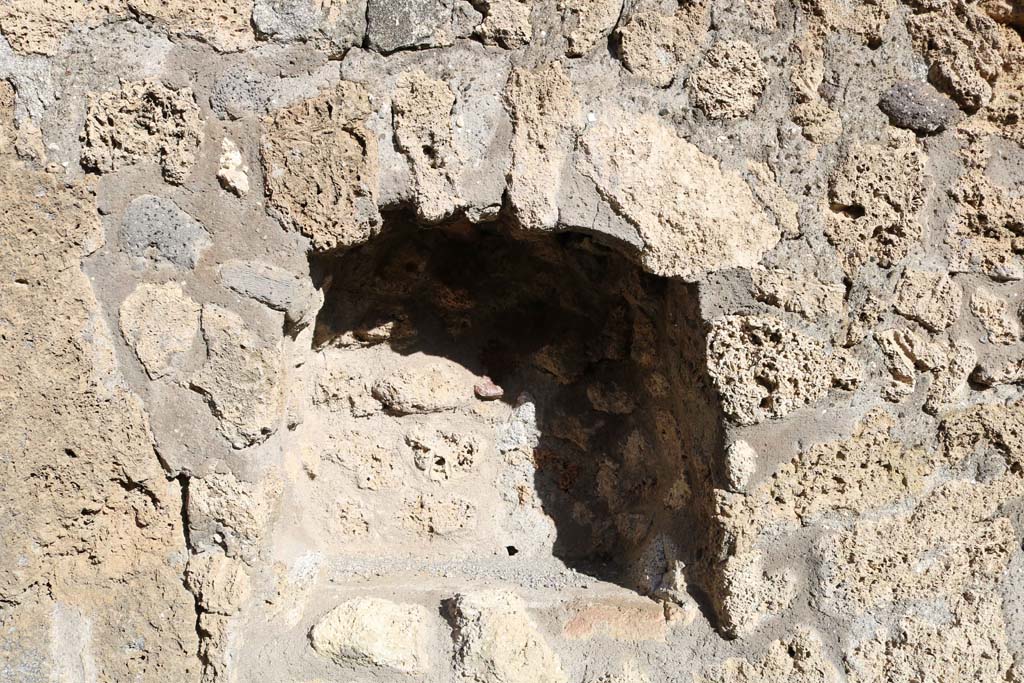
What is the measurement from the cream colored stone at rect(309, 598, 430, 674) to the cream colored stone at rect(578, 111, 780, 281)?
78 centimetres

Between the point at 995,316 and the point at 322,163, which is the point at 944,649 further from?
the point at 322,163

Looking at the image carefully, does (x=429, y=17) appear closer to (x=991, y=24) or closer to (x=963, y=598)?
(x=991, y=24)

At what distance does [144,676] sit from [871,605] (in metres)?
1.29

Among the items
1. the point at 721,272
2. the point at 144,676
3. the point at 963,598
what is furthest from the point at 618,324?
the point at 144,676

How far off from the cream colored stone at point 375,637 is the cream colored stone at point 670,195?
783 millimetres

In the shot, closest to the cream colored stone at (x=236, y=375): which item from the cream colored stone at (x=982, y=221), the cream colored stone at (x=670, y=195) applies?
the cream colored stone at (x=670, y=195)

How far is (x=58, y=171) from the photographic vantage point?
1366 mm

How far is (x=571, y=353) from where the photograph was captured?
182cm

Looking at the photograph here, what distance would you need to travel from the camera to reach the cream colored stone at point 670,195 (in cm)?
142

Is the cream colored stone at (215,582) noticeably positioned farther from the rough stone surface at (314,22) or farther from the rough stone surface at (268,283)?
the rough stone surface at (314,22)

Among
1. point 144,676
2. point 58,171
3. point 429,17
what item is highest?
point 429,17

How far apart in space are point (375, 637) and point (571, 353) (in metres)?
0.69

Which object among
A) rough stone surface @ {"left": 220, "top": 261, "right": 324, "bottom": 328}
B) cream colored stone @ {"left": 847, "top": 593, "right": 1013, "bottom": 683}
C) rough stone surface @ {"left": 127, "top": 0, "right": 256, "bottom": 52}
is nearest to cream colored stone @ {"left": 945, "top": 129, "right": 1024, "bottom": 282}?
cream colored stone @ {"left": 847, "top": 593, "right": 1013, "bottom": 683}

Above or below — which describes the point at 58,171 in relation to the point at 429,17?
below
